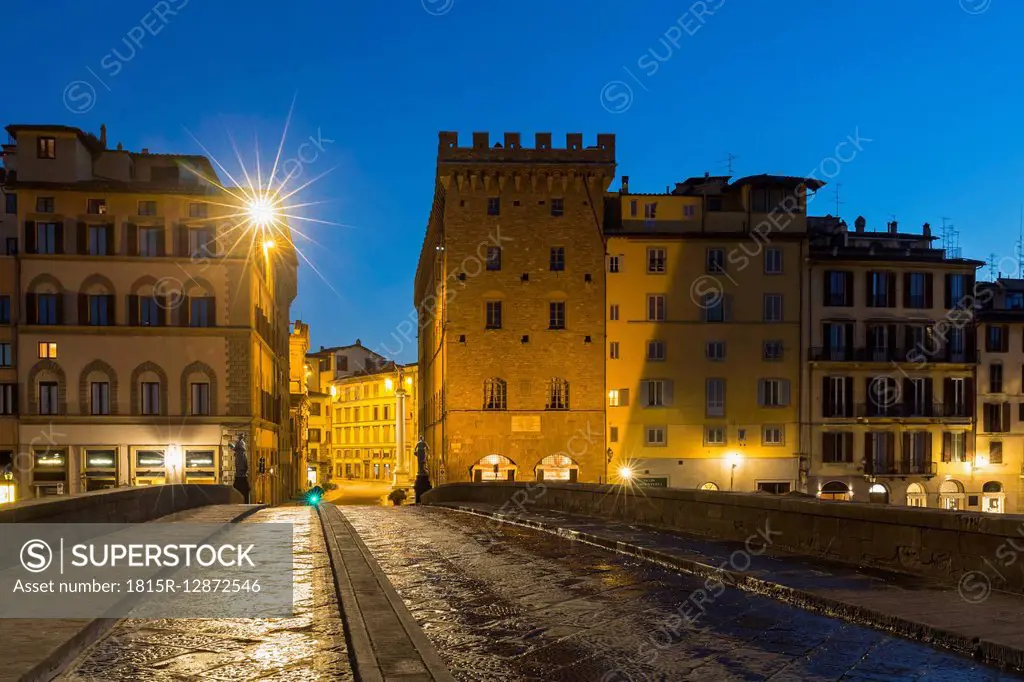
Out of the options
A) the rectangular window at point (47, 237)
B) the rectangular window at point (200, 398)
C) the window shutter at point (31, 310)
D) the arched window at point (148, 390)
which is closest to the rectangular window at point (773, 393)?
the rectangular window at point (200, 398)

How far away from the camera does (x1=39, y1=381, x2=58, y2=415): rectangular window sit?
5072 cm

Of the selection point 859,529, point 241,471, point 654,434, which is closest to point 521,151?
point 654,434

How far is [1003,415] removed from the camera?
Answer: 65438mm

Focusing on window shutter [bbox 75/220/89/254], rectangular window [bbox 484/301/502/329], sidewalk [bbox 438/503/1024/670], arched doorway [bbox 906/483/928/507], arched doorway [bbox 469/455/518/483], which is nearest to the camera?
sidewalk [bbox 438/503/1024/670]

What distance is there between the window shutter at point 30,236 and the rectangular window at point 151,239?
509cm

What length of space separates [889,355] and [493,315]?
2461 cm

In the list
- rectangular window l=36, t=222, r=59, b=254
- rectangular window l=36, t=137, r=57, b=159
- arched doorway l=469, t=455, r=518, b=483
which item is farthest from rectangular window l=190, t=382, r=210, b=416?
arched doorway l=469, t=455, r=518, b=483

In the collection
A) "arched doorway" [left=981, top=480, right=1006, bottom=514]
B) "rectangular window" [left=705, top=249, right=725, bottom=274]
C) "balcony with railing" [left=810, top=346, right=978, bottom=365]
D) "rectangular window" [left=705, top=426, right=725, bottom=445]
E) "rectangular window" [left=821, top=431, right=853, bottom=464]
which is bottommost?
"arched doorway" [left=981, top=480, right=1006, bottom=514]

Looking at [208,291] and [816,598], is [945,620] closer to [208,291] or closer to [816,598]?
[816,598]

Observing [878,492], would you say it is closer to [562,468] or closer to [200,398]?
[562,468]

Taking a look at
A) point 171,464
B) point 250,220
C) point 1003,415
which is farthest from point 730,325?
point 171,464

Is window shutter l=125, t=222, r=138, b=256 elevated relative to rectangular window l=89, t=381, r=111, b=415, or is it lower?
elevated

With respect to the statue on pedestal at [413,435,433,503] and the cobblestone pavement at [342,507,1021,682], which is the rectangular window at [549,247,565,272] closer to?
the statue on pedestal at [413,435,433,503]

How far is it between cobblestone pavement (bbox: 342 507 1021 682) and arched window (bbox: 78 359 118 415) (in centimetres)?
3977
